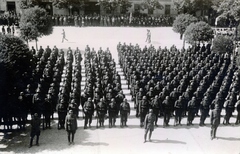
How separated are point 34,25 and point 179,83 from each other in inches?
521

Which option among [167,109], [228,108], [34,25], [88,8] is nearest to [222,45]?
[228,108]

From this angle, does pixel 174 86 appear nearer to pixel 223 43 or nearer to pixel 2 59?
pixel 2 59

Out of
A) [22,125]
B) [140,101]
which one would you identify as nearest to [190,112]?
[140,101]

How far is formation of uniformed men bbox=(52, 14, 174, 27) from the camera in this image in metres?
37.2

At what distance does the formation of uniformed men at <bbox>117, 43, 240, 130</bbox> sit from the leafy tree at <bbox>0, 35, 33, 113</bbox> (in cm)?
474

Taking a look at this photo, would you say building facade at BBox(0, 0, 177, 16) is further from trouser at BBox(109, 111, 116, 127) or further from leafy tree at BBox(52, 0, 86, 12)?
trouser at BBox(109, 111, 116, 127)

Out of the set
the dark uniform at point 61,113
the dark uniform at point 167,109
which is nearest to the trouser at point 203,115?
the dark uniform at point 167,109

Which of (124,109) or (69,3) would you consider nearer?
(124,109)

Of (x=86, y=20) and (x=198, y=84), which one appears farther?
(x=86, y=20)

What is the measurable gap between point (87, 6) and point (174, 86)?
95.8 ft

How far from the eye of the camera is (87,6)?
4316 cm

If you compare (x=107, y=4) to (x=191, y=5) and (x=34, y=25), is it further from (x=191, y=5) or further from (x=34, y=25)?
(x=34, y=25)

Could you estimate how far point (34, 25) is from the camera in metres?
25.4

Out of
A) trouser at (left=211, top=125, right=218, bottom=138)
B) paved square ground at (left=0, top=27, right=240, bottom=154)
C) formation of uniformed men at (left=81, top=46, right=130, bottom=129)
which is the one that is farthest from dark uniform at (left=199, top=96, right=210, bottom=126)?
formation of uniformed men at (left=81, top=46, right=130, bottom=129)
